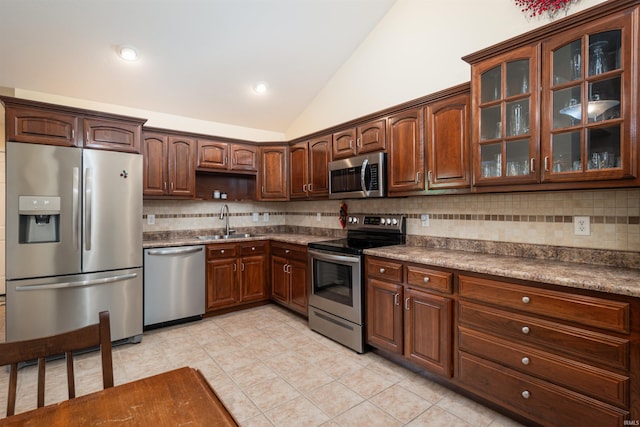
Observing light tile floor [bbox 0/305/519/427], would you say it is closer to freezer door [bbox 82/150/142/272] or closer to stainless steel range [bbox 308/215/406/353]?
stainless steel range [bbox 308/215/406/353]

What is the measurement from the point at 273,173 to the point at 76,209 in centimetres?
229

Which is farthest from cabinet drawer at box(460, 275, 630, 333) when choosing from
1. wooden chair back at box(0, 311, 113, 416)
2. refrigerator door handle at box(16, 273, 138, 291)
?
refrigerator door handle at box(16, 273, 138, 291)

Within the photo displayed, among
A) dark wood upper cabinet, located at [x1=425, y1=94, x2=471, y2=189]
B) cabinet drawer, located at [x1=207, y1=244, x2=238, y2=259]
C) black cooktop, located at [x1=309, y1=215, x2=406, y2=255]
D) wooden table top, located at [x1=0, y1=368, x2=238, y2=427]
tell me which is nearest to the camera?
wooden table top, located at [x1=0, y1=368, x2=238, y2=427]

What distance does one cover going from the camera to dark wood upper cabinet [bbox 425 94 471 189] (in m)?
2.45

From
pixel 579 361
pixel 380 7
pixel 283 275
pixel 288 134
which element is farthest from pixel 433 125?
pixel 288 134

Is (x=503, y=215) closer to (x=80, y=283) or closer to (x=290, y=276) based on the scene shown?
(x=290, y=276)

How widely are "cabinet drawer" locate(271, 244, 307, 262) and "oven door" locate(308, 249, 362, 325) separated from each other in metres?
0.22

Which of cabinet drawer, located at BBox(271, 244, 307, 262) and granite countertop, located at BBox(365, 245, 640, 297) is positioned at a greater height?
granite countertop, located at BBox(365, 245, 640, 297)

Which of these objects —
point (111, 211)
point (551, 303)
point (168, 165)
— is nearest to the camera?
point (551, 303)

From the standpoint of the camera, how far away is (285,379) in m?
2.49

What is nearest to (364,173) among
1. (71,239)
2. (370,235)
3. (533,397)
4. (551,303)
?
(370,235)

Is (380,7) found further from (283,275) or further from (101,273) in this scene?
(101,273)

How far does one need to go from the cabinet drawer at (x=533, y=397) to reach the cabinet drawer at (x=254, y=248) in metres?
2.66

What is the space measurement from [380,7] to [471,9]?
990mm
